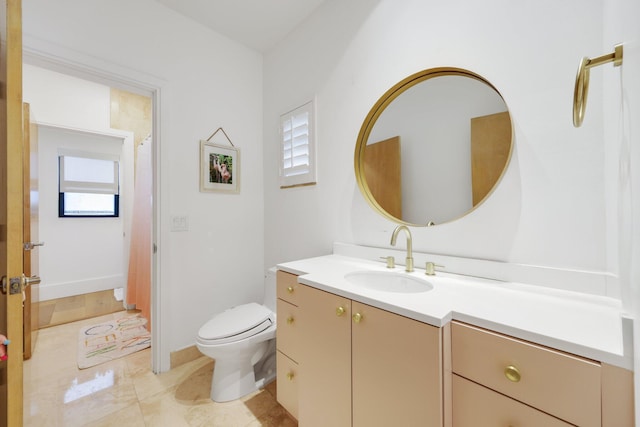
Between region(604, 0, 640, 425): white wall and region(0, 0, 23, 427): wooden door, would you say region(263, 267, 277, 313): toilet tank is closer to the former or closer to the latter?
region(0, 0, 23, 427): wooden door

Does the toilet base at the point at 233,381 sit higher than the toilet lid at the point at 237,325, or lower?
lower

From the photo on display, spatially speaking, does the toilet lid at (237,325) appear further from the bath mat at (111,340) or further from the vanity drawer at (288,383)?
the bath mat at (111,340)

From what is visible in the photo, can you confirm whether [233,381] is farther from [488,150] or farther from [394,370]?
[488,150]

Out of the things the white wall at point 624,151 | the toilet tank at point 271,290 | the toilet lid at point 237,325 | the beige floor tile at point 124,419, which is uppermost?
the white wall at point 624,151

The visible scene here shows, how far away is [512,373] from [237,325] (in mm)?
1341

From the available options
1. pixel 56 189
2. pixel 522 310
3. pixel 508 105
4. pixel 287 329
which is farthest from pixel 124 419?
pixel 56 189

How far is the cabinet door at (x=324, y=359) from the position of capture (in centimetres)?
94

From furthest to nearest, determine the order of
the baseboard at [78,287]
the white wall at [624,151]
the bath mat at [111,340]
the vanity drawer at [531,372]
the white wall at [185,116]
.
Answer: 1. the baseboard at [78,287]
2. the bath mat at [111,340]
3. the white wall at [185,116]
4. the vanity drawer at [531,372]
5. the white wall at [624,151]

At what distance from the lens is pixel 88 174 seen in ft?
11.7

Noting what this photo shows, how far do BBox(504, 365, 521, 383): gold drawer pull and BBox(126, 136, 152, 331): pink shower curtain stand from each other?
2748mm

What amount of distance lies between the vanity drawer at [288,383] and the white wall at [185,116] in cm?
92

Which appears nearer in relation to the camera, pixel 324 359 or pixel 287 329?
pixel 324 359

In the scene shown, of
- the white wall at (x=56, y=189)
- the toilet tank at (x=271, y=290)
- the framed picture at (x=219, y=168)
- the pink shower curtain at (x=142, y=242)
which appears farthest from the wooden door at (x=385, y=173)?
the white wall at (x=56, y=189)

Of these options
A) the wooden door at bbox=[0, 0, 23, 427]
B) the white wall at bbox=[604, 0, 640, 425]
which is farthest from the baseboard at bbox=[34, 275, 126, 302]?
the white wall at bbox=[604, 0, 640, 425]
